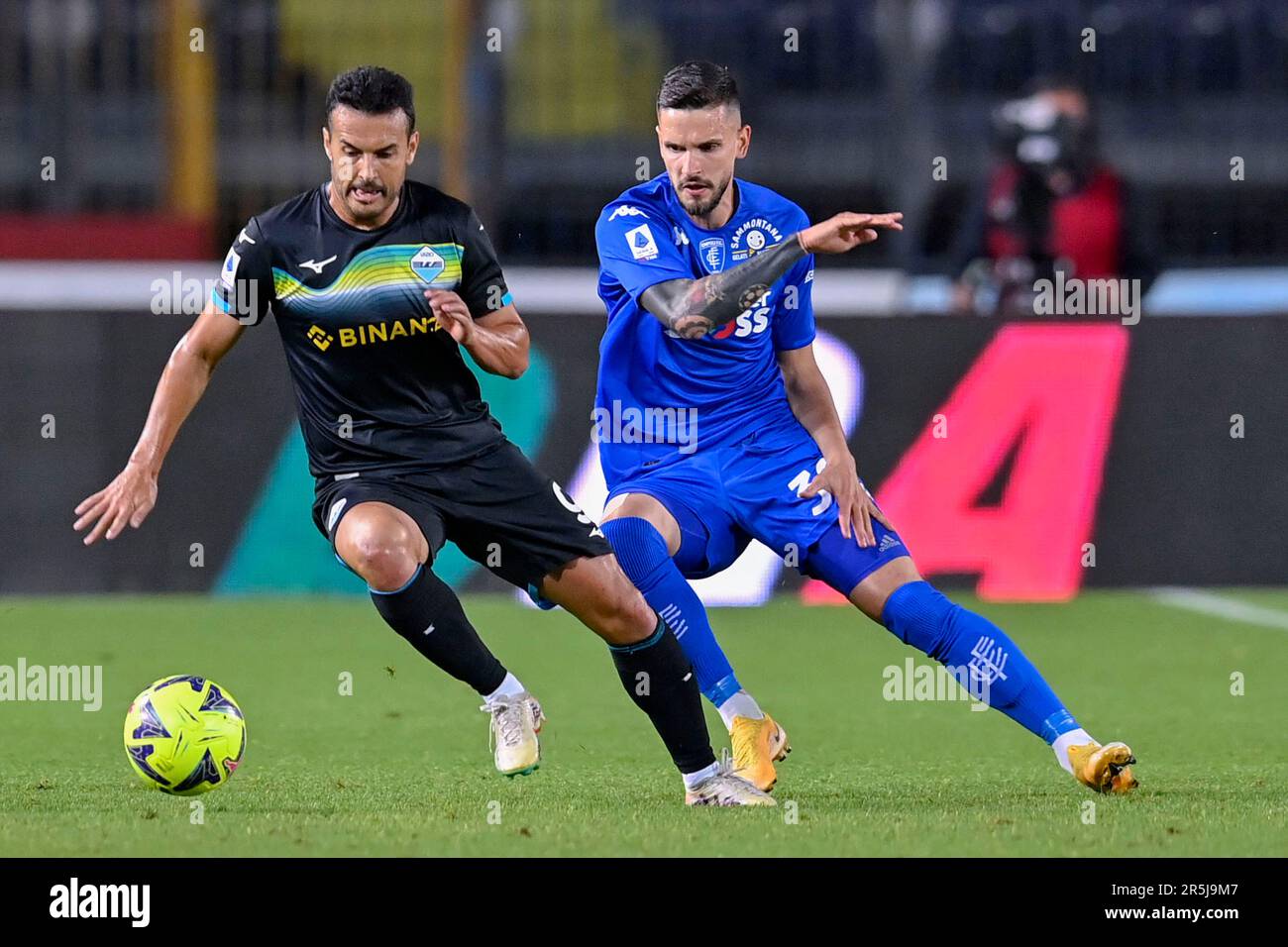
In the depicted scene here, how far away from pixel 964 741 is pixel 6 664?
3857 mm

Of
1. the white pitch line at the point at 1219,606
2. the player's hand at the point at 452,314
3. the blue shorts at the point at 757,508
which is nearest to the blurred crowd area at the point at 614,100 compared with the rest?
the white pitch line at the point at 1219,606

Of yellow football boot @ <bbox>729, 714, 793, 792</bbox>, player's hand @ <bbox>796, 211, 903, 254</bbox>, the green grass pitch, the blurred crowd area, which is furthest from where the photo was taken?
the blurred crowd area

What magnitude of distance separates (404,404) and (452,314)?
554 millimetres

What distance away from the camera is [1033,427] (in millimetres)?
10617

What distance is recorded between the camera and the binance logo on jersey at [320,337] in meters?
5.66

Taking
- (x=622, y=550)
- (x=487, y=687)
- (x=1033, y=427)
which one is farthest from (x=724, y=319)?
(x=1033, y=427)

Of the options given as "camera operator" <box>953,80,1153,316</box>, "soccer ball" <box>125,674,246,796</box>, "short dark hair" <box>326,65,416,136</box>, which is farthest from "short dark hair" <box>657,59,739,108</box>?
"camera operator" <box>953,80,1153,316</box>

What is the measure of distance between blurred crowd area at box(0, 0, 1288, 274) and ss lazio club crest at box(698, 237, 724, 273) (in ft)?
23.6

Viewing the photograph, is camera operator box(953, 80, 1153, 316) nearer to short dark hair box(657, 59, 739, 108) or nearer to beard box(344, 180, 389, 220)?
short dark hair box(657, 59, 739, 108)

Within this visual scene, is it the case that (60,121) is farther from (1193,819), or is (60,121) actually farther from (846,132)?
(1193,819)

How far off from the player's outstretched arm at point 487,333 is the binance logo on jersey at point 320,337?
349mm

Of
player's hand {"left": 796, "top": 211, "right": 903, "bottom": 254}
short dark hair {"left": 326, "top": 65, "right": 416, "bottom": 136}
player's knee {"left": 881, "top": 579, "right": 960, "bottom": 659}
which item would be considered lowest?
player's knee {"left": 881, "top": 579, "right": 960, "bottom": 659}

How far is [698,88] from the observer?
5602 mm

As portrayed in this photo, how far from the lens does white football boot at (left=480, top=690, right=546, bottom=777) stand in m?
5.82
